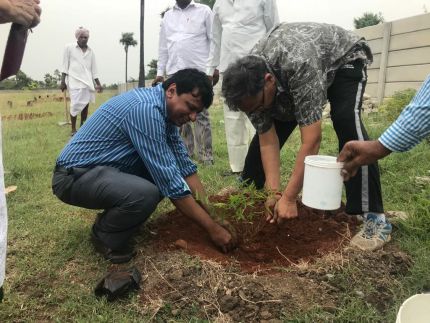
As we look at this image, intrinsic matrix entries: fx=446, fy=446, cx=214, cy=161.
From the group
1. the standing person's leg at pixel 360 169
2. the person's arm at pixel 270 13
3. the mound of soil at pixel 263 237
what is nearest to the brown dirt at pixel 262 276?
the mound of soil at pixel 263 237

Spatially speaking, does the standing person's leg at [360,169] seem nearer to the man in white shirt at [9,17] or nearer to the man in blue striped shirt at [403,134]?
the man in blue striped shirt at [403,134]

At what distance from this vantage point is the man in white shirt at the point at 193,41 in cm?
493

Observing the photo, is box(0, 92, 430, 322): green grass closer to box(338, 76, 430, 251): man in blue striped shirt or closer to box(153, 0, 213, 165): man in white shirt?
box(153, 0, 213, 165): man in white shirt

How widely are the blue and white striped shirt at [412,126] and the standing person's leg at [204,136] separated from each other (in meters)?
3.21

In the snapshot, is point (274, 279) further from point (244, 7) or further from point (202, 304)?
point (244, 7)

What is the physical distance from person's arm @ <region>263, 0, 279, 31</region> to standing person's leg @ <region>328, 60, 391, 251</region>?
190 cm

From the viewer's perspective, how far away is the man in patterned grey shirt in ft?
7.61

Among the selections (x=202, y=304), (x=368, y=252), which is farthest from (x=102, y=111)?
(x=368, y=252)

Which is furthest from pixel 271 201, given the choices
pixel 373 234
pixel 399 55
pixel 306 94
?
pixel 399 55

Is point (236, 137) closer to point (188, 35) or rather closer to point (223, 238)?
point (188, 35)

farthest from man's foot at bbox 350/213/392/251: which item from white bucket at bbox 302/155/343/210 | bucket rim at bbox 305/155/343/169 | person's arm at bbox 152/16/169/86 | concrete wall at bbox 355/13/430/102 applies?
concrete wall at bbox 355/13/430/102

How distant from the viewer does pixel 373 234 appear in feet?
8.63

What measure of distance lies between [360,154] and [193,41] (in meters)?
3.45

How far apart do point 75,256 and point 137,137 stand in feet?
2.86
